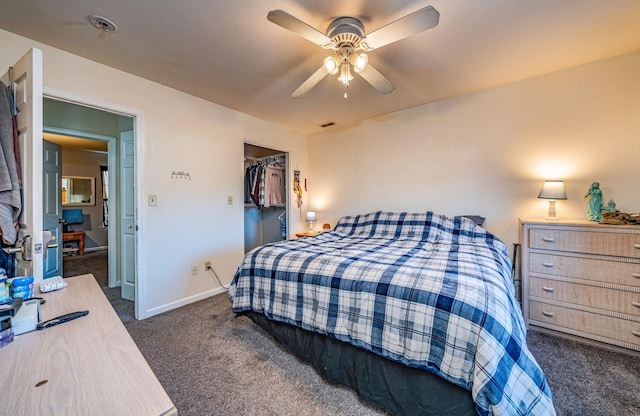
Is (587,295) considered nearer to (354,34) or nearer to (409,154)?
(409,154)

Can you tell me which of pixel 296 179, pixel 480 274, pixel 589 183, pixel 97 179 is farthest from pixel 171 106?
pixel 97 179

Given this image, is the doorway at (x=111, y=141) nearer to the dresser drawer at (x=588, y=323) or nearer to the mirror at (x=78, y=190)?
the mirror at (x=78, y=190)

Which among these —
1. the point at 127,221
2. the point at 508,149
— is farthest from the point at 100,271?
the point at 508,149

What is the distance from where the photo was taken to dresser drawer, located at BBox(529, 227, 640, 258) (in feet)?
6.31

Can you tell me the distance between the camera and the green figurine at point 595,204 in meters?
2.22

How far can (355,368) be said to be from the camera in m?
1.54

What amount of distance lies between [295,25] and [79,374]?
1764 millimetres

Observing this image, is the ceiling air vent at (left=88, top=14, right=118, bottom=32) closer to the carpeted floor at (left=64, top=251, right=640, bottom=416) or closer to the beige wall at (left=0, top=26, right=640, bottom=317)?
the beige wall at (left=0, top=26, right=640, bottom=317)

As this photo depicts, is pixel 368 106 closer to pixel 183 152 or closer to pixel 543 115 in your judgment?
pixel 543 115

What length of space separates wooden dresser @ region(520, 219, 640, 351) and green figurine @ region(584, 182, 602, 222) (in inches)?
11.7

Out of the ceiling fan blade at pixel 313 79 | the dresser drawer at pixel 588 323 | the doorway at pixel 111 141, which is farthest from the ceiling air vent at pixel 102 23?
the dresser drawer at pixel 588 323

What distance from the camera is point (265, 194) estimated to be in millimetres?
4367

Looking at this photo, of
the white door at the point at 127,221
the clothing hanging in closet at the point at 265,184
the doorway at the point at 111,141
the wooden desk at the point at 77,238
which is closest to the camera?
the doorway at the point at 111,141

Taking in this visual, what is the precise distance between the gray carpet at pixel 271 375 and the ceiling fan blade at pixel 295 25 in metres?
2.15
